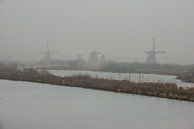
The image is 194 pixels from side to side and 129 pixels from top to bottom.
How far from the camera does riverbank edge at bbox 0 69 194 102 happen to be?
4355 millimetres

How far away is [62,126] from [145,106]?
100 cm

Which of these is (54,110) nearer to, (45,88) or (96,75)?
(96,75)

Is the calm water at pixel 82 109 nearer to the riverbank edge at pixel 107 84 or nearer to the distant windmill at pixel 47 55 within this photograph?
the riverbank edge at pixel 107 84

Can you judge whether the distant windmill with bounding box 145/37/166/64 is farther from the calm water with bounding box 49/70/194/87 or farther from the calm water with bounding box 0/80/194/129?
the calm water with bounding box 0/80/194/129

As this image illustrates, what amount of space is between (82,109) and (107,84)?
25.8 inches

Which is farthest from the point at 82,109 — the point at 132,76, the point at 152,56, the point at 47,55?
the point at 152,56

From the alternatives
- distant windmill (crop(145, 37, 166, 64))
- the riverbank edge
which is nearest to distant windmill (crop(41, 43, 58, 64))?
the riverbank edge

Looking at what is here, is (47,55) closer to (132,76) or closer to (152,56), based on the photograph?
(132,76)

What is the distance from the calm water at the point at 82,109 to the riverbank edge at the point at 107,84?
0.22 ft

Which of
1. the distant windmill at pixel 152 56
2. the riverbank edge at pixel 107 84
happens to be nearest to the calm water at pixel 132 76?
the riverbank edge at pixel 107 84

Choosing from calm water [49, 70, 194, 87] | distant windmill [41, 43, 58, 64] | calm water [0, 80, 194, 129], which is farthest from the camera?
distant windmill [41, 43, 58, 64]

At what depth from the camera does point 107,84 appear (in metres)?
5.06

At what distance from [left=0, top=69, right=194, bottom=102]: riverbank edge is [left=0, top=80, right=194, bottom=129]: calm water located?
0.22 ft

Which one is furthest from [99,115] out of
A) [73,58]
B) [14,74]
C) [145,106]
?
[14,74]
